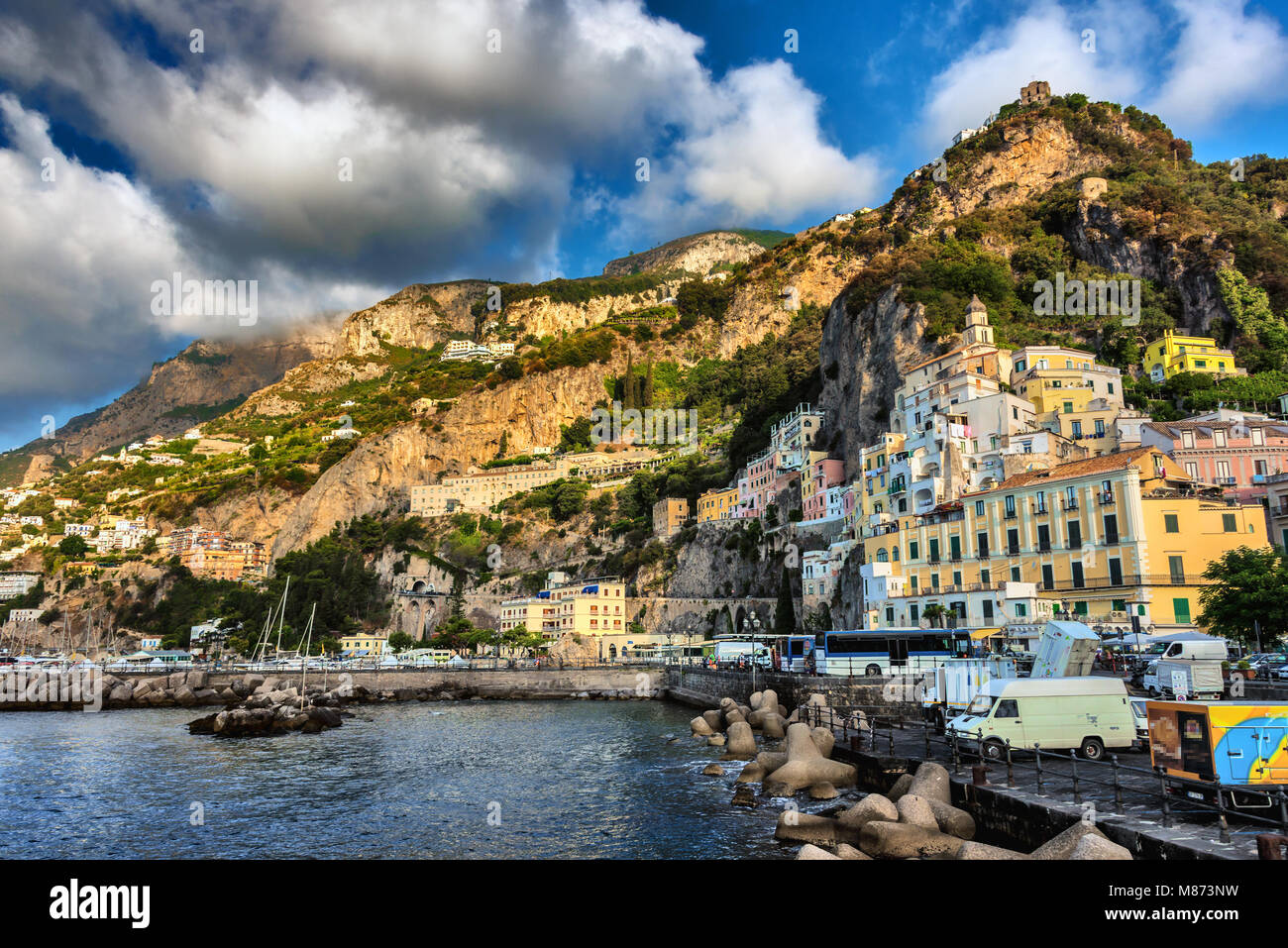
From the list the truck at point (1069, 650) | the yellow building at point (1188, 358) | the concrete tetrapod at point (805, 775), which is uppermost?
the yellow building at point (1188, 358)

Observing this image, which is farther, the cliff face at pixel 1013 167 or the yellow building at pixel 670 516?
the yellow building at pixel 670 516

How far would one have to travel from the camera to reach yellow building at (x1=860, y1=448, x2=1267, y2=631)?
35.6 m

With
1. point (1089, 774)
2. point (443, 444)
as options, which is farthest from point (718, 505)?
point (1089, 774)

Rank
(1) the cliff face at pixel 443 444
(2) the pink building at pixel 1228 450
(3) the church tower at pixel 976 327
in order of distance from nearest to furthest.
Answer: (2) the pink building at pixel 1228 450 → (3) the church tower at pixel 976 327 → (1) the cliff face at pixel 443 444

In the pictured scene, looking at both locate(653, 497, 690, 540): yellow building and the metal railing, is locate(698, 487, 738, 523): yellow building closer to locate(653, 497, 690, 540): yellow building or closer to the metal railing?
locate(653, 497, 690, 540): yellow building

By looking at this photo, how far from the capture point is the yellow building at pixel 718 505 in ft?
301

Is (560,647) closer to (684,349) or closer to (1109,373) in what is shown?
(1109,373)

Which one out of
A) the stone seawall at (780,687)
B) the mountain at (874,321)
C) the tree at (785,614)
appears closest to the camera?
the stone seawall at (780,687)

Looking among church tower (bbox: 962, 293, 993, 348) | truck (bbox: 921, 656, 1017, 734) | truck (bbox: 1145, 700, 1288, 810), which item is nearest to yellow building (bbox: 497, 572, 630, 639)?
church tower (bbox: 962, 293, 993, 348)

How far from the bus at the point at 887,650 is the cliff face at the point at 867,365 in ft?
98.0

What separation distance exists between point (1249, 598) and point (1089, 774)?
1683 centimetres

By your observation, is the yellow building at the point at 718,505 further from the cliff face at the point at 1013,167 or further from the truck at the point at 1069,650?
the truck at the point at 1069,650

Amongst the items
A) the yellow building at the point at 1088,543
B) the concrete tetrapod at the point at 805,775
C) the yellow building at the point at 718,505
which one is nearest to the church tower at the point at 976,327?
the yellow building at the point at 1088,543
